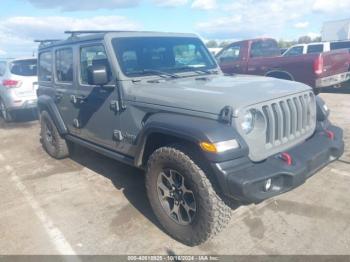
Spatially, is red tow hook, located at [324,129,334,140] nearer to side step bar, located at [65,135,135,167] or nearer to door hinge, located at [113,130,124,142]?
side step bar, located at [65,135,135,167]

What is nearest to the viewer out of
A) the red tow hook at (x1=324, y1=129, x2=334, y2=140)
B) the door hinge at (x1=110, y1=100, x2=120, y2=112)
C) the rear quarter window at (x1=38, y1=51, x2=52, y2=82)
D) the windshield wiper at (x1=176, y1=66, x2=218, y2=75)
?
the red tow hook at (x1=324, y1=129, x2=334, y2=140)

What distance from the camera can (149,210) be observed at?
3.95 meters

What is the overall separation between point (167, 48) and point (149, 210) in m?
2.10

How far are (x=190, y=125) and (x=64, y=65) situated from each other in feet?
9.60

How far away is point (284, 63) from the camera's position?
9.12 meters

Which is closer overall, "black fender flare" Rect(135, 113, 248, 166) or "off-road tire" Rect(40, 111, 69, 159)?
"black fender flare" Rect(135, 113, 248, 166)

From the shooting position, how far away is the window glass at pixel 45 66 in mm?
5531

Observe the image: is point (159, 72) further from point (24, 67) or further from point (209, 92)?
point (24, 67)

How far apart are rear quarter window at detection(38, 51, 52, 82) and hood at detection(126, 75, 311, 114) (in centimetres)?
244

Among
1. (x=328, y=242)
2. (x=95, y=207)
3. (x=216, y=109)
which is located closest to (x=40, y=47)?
(x=95, y=207)

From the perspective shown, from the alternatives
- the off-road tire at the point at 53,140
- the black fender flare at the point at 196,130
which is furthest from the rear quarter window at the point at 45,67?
the black fender flare at the point at 196,130

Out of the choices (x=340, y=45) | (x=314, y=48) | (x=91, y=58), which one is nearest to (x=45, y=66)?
(x=91, y=58)

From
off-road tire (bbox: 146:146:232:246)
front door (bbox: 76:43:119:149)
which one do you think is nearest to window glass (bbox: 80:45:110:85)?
front door (bbox: 76:43:119:149)

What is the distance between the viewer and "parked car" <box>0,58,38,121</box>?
28.6 feet
